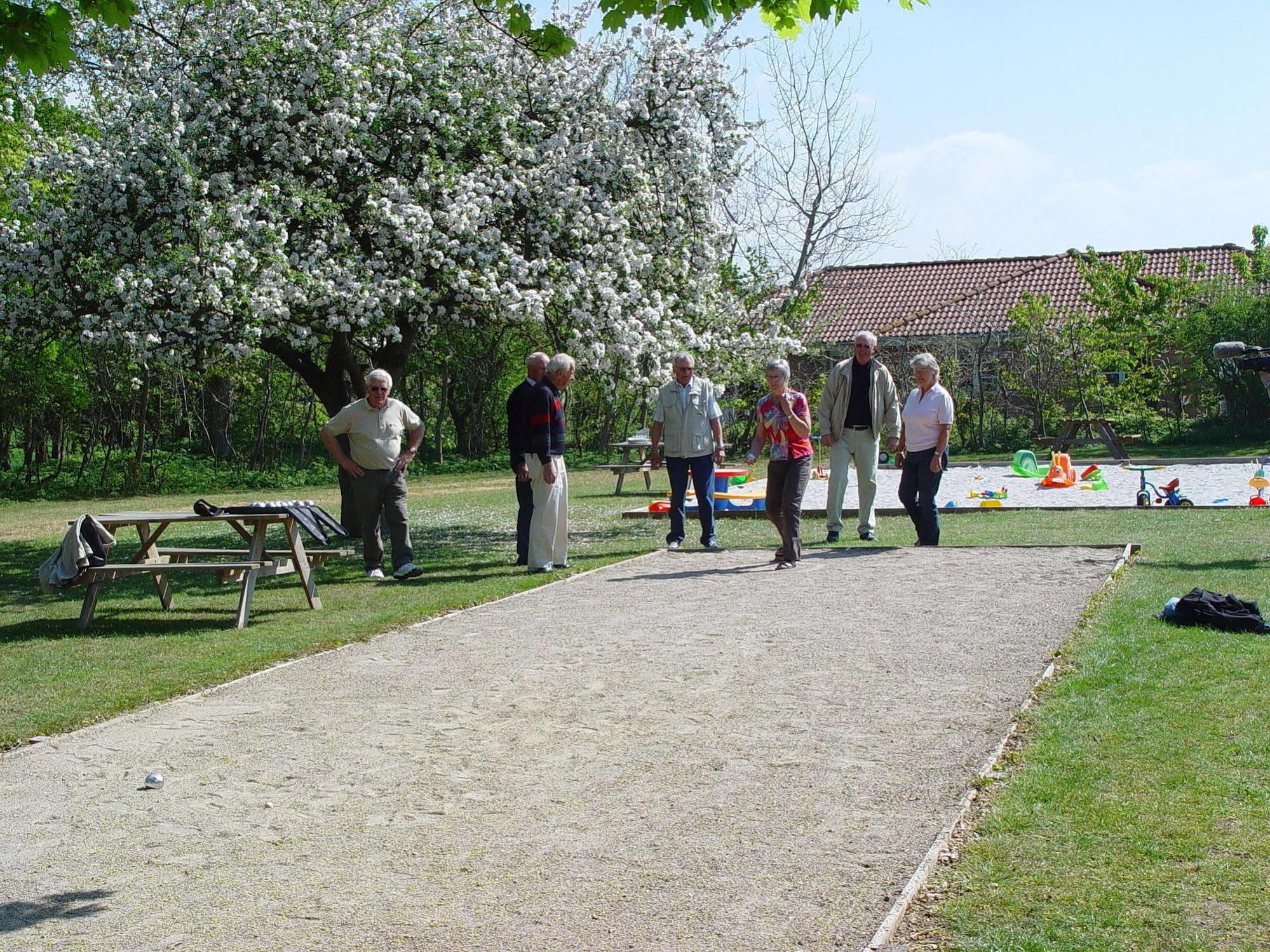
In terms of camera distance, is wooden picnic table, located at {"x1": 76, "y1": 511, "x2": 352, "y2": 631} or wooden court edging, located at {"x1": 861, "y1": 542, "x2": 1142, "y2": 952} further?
wooden picnic table, located at {"x1": 76, "y1": 511, "x2": 352, "y2": 631}

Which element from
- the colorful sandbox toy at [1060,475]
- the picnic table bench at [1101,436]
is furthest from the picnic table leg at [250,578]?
the picnic table bench at [1101,436]

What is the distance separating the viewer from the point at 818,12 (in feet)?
23.7

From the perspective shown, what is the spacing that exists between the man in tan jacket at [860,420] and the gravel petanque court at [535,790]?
4405 millimetres

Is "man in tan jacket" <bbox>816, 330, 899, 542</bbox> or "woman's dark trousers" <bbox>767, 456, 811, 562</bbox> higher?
"man in tan jacket" <bbox>816, 330, 899, 542</bbox>

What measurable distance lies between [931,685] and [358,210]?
1043cm

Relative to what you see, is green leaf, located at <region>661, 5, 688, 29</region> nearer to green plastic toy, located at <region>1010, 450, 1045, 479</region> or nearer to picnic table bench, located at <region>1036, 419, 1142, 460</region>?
green plastic toy, located at <region>1010, 450, 1045, 479</region>

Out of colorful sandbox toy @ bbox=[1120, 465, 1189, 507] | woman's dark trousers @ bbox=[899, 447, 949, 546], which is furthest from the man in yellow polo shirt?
colorful sandbox toy @ bbox=[1120, 465, 1189, 507]

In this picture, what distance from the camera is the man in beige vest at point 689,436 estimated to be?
518 inches

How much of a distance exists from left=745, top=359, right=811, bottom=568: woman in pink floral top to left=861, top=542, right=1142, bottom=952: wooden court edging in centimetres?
519

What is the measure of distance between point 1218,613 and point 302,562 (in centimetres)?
616

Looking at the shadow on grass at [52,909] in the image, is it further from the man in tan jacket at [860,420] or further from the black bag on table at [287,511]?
the man in tan jacket at [860,420]

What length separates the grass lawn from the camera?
3789 millimetres

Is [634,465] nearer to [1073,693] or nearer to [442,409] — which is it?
[442,409]

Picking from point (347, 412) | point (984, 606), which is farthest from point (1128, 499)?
point (347, 412)
